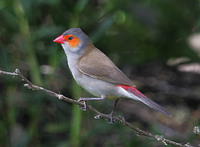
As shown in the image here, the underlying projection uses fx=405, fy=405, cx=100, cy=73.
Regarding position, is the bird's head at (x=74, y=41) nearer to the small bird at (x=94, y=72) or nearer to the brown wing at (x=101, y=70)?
the small bird at (x=94, y=72)

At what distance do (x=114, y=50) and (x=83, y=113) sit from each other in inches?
40.5

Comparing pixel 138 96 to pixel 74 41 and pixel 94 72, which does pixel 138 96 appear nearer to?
pixel 94 72

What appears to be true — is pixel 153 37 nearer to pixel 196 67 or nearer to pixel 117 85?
pixel 196 67

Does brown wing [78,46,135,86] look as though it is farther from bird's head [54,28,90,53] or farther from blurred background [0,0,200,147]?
blurred background [0,0,200,147]

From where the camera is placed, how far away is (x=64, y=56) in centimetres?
485

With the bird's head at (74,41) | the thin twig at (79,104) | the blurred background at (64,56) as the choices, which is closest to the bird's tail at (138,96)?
the thin twig at (79,104)

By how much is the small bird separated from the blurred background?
0.53 metres

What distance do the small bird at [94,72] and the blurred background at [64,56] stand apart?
0.53 meters

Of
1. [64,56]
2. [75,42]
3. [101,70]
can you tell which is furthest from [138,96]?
[64,56]

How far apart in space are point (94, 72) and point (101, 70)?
7cm

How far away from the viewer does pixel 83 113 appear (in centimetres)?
489

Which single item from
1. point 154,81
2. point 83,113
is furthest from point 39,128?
point 154,81

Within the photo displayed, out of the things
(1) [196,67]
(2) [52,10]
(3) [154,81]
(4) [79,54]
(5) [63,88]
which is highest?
(1) [196,67]

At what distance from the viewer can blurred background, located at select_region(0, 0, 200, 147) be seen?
16.1 ft
